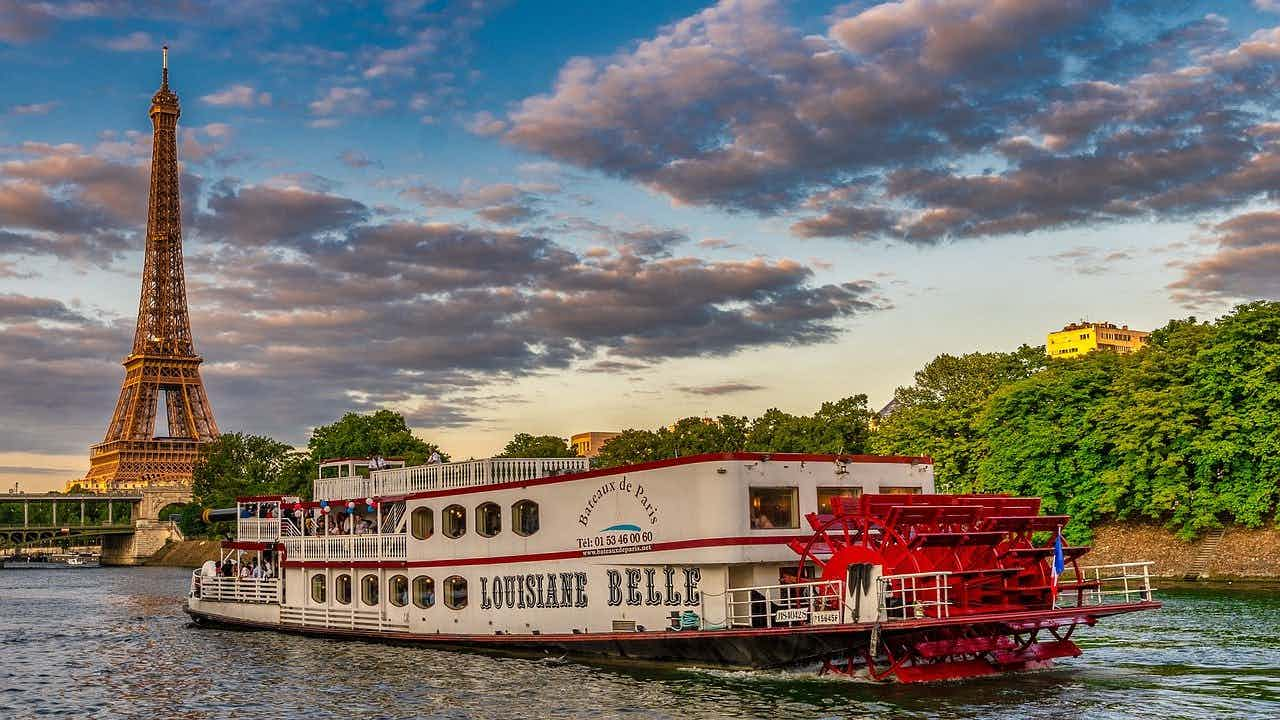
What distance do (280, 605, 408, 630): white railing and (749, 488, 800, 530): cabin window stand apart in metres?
12.7

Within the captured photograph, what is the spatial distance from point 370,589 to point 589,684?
1233 cm

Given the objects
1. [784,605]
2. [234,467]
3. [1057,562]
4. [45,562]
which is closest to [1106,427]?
[1057,562]

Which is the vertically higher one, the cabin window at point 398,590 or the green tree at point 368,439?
the green tree at point 368,439

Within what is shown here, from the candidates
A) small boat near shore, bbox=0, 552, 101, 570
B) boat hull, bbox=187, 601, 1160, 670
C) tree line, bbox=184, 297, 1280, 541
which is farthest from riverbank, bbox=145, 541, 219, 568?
boat hull, bbox=187, 601, 1160, 670

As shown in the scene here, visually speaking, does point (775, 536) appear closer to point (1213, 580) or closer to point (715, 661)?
point (715, 661)

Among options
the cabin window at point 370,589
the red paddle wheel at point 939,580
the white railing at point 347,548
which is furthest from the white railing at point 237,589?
the red paddle wheel at point 939,580

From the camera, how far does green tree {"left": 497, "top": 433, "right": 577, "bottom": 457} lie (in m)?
112

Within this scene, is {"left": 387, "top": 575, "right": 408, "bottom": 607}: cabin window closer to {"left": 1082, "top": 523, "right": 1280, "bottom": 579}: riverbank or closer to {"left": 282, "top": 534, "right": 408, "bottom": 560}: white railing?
{"left": 282, "top": 534, "right": 408, "bottom": 560}: white railing

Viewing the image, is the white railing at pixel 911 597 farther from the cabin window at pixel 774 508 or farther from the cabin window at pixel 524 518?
the cabin window at pixel 524 518

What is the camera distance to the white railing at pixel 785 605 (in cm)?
2656

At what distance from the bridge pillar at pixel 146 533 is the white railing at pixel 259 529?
335ft

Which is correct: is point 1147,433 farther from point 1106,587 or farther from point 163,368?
point 163,368

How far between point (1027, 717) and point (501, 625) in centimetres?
1464

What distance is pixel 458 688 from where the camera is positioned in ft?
91.7
